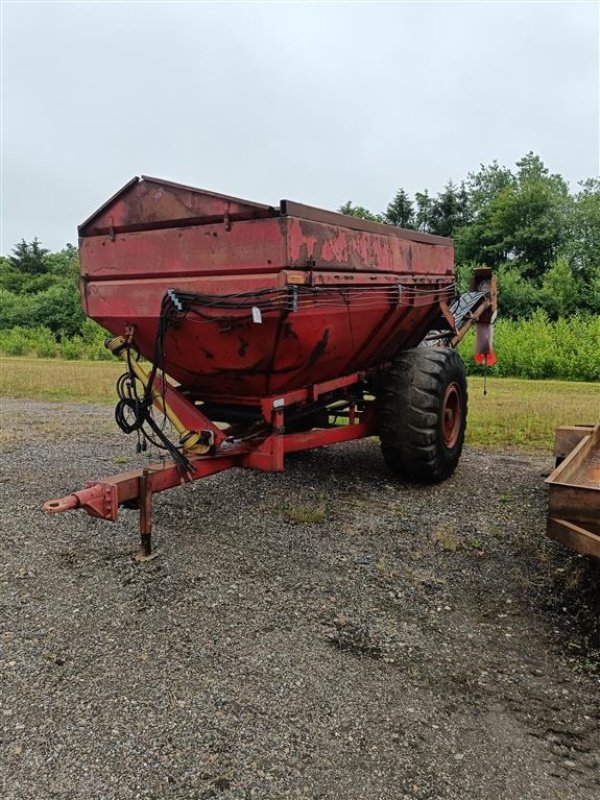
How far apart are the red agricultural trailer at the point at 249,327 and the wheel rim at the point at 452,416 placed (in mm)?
233

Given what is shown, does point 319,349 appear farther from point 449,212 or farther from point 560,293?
point 449,212

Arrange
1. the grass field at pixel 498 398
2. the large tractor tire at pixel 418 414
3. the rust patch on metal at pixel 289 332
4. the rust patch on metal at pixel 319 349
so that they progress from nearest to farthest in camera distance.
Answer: the rust patch on metal at pixel 289 332 < the rust patch on metal at pixel 319 349 < the large tractor tire at pixel 418 414 < the grass field at pixel 498 398

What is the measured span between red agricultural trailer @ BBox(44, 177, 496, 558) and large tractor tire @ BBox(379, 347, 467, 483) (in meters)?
0.01

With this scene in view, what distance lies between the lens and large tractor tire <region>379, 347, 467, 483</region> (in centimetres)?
602

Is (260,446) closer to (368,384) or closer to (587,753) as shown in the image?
(368,384)

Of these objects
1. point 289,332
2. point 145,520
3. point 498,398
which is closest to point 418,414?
point 289,332

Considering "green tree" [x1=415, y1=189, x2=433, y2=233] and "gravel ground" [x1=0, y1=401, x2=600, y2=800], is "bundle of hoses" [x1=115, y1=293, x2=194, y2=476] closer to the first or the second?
"gravel ground" [x1=0, y1=401, x2=600, y2=800]

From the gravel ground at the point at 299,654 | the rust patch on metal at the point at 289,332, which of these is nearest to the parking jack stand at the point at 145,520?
the gravel ground at the point at 299,654

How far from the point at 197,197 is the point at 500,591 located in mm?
3184

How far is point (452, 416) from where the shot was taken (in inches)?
263

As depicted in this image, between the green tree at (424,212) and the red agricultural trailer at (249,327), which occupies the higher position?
the green tree at (424,212)

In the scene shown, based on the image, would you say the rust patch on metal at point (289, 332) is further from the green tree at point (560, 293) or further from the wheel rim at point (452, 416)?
the green tree at point (560, 293)

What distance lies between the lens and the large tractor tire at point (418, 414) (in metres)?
6.02

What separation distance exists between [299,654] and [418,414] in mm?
3055
